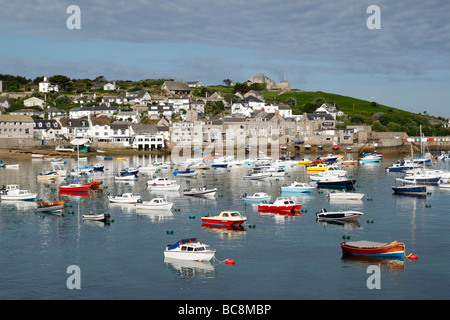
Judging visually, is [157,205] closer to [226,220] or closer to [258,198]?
[226,220]

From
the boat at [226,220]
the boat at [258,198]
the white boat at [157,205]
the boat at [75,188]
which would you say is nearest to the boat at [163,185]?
the boat at [75,188]

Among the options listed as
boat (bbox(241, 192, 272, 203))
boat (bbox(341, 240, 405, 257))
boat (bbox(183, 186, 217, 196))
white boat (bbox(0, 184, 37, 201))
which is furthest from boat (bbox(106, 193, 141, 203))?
boat (bbox(341, 240, 405, 257))

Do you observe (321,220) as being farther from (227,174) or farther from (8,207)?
(227,174)

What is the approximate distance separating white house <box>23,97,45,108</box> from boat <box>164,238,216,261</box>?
163 metres

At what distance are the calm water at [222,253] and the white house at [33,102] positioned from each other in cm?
13020

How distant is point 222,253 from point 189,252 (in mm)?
3200

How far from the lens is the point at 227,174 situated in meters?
101

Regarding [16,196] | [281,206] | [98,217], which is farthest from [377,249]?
[16,196]

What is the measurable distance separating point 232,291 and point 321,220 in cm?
2308

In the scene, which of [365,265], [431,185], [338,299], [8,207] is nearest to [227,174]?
[431,185]

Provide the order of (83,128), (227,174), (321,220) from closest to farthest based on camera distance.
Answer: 1. (321,220)
2. (227,174)
3. (83,128)

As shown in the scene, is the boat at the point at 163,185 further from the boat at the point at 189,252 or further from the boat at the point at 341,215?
the boat at the point at 189,252

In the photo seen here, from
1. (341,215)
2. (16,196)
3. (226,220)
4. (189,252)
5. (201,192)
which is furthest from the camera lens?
(201,192)

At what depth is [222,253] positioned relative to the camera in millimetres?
41719
